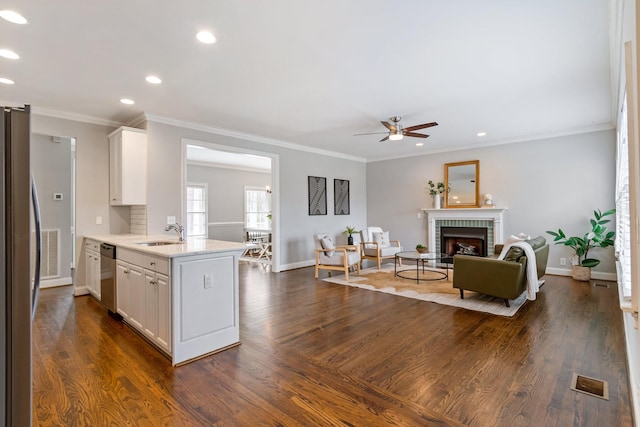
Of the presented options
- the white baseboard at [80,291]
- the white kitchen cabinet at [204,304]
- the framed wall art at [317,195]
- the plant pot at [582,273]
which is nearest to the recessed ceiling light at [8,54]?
the white kitchen cabinet at [204,304]

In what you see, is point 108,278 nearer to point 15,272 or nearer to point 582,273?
point 15,272

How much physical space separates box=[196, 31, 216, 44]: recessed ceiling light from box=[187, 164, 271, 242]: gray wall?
6.51 m

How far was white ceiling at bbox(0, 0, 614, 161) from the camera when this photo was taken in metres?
2.31

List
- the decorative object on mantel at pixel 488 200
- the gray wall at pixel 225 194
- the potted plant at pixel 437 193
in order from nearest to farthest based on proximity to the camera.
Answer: the decorative object on mantel at pixel 488 200 < the potted plant at pixel 437 193 < the gray wall at pixel 225 194

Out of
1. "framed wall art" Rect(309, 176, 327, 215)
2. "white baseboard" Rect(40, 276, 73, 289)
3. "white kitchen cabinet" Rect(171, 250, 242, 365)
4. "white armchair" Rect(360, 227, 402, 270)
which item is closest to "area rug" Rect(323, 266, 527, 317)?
"white armchair" Rect(360, 227, 402, 270)

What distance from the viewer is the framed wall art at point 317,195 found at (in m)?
7.19

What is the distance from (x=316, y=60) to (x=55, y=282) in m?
5.56

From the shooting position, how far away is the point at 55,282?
528cm

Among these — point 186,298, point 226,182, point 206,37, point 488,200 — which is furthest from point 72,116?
point 488,200

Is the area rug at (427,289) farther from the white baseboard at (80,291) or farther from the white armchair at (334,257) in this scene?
the white baseboard at (80,291)

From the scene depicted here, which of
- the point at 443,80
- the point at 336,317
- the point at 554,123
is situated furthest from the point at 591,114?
the point at 336,317

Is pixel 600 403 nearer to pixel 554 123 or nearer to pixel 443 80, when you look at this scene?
pixel 443 80

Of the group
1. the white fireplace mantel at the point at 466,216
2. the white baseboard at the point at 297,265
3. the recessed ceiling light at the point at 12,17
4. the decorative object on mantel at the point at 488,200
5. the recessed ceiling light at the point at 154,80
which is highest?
the recessed ceiling light at the point at 12,17

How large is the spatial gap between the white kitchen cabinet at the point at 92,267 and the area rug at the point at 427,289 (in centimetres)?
341
